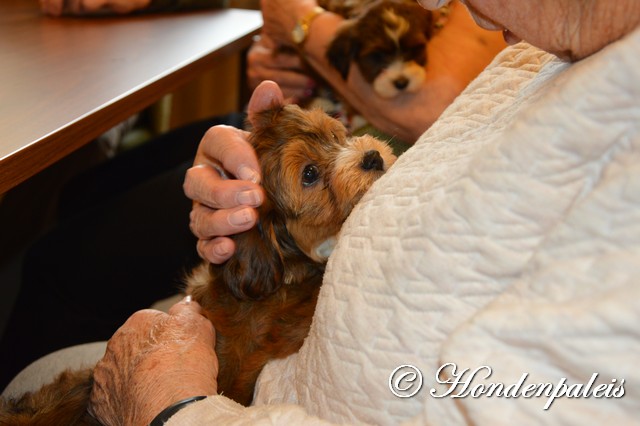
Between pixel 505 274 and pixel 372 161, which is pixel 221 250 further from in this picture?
pixel 505 274

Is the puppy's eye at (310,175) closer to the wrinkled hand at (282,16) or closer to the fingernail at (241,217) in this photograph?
the fingernail at (241,217)

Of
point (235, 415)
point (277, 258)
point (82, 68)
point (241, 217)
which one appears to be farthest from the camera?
point (82, 68)

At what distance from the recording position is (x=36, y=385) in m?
1.50

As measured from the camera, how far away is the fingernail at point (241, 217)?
1.42m

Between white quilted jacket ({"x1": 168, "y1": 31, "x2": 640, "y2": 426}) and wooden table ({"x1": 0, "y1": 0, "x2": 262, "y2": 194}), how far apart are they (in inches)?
26.6

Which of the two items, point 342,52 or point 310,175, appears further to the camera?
point 342,52

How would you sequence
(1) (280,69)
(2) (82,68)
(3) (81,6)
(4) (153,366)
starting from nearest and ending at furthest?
(4) (153,366)
(2) (82,68)
(3) (81,6)
(1) (280,69)

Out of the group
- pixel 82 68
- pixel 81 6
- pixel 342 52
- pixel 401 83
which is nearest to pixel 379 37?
pixel 342 52

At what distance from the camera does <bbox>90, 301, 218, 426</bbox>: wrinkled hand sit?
1.18 meters

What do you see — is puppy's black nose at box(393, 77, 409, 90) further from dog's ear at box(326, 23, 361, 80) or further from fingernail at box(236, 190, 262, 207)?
fingernail at box(236, 190, 262, 207)

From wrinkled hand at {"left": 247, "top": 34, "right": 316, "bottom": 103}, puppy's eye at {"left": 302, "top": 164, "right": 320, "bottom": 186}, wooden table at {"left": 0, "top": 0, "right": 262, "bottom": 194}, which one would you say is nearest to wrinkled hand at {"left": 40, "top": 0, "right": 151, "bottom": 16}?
wooden table at {"left": 0, "top": 0, "right": 262, "bottom": 194}

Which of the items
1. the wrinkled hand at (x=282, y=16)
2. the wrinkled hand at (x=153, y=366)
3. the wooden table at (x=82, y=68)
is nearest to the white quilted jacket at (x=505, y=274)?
the wrinkled hand at (x=153, y=366)

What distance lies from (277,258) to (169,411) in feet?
1.73

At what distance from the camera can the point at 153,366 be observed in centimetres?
124
